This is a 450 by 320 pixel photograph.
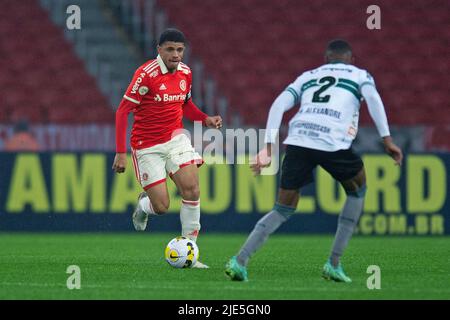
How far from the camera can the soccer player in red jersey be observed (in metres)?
10.0

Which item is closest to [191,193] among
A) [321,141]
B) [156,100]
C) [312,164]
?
[156,100]

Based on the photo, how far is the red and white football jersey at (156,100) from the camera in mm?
10047

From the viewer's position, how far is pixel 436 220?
1510 cm

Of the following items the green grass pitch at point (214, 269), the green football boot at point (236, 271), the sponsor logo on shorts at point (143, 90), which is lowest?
the green grass pitch at point (214, 269)

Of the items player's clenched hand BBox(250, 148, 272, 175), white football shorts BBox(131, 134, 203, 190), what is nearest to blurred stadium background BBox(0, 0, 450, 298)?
white football shorts BBox(131, 134, 203, 190)

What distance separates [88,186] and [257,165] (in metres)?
7.52

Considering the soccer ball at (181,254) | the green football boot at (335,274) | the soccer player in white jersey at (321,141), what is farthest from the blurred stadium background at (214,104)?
the soccer player in white jersey at (321,141)

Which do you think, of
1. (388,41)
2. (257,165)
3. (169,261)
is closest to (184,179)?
(169,261)

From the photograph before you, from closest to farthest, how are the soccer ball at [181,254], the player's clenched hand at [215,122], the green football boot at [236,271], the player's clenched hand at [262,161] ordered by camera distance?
the player's clenched hand at [262,161], the green football boot at [236,271], the soccer ball at [181,254], the player's clenched hand at [215,122]

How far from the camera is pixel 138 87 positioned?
1002 centimetres

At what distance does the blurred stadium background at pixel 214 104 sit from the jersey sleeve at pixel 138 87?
77.7 inches

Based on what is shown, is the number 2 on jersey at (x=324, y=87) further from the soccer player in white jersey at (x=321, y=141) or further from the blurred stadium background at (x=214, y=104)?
the blurred stadium background at (x=214, y=104)

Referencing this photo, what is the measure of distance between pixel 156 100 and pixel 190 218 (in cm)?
118

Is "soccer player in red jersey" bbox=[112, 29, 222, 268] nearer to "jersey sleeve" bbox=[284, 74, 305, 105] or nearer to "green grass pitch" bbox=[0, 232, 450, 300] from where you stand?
"green grass pitch" bbox=[0, 232, 450, 300]
